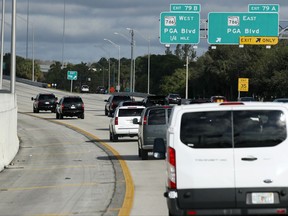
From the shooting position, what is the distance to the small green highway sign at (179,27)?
56.8 meters

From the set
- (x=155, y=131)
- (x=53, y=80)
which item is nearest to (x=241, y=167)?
(x=155, y=131)

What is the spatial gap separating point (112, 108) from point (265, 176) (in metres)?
48.2

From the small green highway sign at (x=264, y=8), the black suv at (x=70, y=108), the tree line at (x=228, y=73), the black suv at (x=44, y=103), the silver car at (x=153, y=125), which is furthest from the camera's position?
the tree line at (x=228, y=73)

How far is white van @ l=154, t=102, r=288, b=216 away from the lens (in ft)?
32.7

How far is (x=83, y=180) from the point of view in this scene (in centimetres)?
1923

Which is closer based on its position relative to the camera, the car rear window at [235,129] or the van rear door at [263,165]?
the van rear door at [263,165]

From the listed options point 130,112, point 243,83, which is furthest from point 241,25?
point 130,112

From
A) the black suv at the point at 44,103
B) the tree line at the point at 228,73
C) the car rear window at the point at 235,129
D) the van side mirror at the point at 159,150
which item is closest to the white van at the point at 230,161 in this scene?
the car rear window at the point at 235,129

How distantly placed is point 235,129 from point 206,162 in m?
0.58

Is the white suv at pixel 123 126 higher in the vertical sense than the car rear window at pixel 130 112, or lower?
lower

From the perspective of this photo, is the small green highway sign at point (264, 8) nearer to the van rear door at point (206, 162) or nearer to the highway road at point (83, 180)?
the highway road at point (83, 180)

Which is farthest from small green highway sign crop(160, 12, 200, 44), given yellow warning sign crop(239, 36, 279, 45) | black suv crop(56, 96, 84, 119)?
black suv crop(56, 96, 84, 119)

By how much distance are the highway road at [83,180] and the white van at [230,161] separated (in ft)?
10.8

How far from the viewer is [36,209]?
1426 cm
